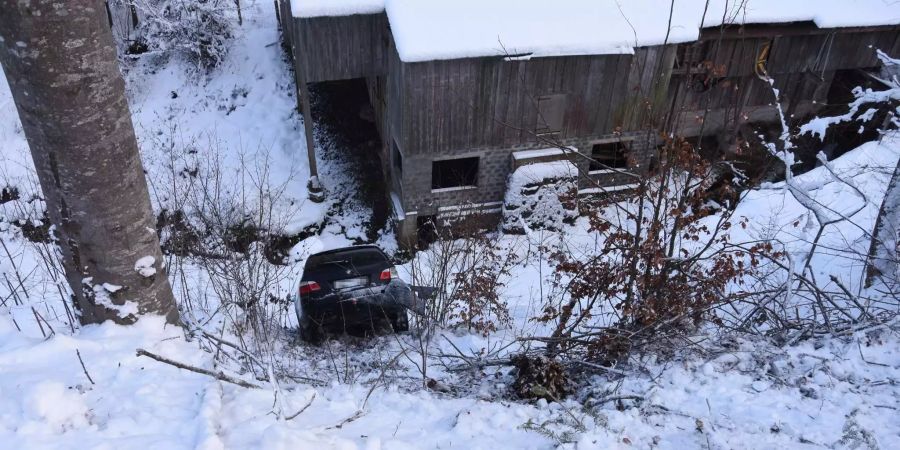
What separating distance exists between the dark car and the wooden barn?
4220 millimetres

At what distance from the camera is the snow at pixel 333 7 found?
37.5 feet

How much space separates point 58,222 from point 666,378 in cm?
412

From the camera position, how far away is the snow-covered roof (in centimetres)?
1105

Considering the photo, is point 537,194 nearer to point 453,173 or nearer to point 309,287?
point 453,173

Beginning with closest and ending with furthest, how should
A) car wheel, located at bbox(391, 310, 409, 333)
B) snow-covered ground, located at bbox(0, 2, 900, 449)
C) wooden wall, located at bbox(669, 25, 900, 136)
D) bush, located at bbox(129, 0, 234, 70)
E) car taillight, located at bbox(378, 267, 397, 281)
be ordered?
snow-covered ground, located at bbox(0, 2, 900, 449), car wheel, located at bbox(391, 310, 409, 333), car taillight, located at bbox(378, 267, 397, 281), wooden wall, located at bbox(669, 25, 900, 136), bush, located at bbox(129, 0, 234, 70)

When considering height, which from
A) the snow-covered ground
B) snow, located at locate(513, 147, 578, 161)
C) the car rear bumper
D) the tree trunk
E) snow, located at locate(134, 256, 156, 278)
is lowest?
the car rear bumper

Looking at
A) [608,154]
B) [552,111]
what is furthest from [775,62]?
[552,111]

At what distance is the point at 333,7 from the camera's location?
38.0 feet

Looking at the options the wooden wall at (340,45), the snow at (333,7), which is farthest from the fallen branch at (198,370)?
the wooden wall at (340,45)

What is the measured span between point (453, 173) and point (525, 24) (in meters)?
4.22

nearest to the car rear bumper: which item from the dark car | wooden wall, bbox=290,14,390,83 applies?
the dark car

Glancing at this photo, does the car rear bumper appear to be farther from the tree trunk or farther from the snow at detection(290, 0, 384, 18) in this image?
the snow at detection(290, 0, 384, 18)

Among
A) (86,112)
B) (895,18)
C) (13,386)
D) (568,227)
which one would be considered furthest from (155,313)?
(895,18)

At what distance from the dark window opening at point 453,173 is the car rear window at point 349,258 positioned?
16.1ft
